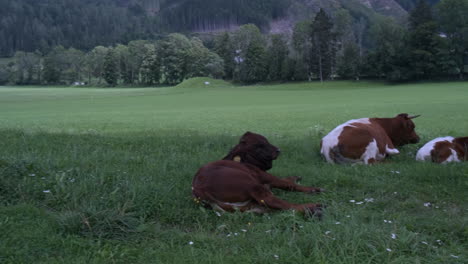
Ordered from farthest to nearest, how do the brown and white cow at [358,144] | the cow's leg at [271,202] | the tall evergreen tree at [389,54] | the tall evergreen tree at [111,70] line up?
the tall evergreen tree at [111,70]
the tall evergreen tree at [389,54]
the brown and white cow at [358,144]
the cow's leg at [271,202]

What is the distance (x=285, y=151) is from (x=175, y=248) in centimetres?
501

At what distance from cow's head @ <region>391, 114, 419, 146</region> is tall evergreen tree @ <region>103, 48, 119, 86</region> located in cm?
10252

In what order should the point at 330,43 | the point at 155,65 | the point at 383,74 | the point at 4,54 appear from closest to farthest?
the point at 383,74, the point at 330,43, the point at 155,65, the point at 4,54

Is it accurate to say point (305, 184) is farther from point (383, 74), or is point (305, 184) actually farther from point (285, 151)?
point (383, 74)

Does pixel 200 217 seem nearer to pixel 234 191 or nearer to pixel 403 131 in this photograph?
pixel 234 191

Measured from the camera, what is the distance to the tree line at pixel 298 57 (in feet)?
203

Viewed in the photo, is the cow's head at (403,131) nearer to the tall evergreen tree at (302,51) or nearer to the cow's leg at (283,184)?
the cow's leg at (283,184)

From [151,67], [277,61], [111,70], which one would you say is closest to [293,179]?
[277,61]

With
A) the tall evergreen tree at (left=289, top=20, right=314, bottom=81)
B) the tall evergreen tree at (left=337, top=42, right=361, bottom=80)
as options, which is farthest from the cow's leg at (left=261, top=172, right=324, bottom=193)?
the tall evergreen tree at (left=289, top=20, right=314, bottom=81)

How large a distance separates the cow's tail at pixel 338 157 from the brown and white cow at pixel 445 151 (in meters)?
1.36

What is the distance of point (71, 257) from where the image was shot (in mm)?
3529

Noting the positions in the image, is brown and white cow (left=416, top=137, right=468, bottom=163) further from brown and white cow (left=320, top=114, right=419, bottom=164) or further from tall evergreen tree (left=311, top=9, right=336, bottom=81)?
tall evergreen tree (left=311, top=9, right=336, bottom=81)

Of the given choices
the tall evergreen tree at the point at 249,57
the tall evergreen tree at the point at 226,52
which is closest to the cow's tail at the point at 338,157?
the tall evergreen tree at the point at 249,57

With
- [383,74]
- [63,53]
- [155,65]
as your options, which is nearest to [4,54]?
[63,53]
